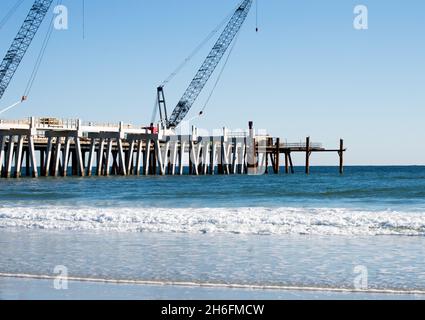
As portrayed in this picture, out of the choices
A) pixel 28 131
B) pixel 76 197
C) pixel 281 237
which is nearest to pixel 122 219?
pixel 281 237

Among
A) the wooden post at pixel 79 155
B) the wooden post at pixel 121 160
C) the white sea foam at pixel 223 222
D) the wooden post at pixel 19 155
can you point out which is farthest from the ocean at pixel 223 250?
the wooden post at pixel 121 160

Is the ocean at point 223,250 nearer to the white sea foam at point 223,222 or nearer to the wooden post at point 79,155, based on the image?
the white sea foam at point 223,222

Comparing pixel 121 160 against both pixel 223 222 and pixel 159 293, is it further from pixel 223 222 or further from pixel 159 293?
pixel 159 293

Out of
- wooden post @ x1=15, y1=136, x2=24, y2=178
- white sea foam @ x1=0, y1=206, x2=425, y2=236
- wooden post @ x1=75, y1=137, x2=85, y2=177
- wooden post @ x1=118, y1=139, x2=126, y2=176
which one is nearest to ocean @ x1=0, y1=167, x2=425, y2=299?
white sea foam @ x1=0, y1=206, x2=425, y2=236

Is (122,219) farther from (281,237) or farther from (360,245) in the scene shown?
(360,245)

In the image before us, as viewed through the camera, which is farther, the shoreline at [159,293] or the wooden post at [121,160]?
the wooden post at [121,160]

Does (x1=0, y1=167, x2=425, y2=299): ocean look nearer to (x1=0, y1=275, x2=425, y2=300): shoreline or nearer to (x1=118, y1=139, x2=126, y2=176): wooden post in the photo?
(x1=0, y1=275, x2=425, y2=300): shoreline

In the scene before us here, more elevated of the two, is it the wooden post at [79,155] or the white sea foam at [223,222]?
the wooden post at [79,155]

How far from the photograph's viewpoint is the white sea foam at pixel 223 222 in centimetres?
1933

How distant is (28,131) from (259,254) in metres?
49.2

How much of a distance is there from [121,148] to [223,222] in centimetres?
4951

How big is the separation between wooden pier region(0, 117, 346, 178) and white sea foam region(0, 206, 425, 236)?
37489mm

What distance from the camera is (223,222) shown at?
21781mm

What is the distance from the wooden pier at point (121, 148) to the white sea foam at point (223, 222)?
37.5 m
